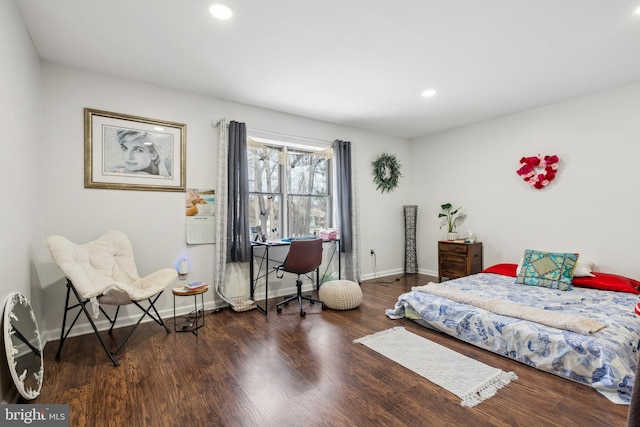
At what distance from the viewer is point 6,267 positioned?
1.93m

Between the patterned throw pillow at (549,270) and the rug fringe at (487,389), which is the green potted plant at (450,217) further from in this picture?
the rug fringe at (487,389)

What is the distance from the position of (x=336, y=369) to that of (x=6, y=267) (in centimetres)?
229

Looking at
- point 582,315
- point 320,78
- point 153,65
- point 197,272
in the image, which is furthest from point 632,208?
point 153,65

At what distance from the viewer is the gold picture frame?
9.87 ft

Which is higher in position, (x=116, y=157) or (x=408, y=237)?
(x=116, y=157)

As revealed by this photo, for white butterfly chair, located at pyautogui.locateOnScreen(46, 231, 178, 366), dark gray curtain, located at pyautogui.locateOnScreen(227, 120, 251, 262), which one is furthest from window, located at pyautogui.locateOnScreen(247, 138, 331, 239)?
white butterfly chair, located at pyautogui.locateOnScreen(46, 231, 178, 366)

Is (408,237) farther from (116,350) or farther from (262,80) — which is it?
(116,350)

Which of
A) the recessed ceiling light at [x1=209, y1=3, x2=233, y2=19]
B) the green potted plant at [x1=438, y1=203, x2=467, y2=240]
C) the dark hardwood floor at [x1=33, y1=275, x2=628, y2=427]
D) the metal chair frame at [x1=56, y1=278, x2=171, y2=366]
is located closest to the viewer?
the dark hardwood floor at [x1=33, y1=275, x2=628, y2=427]

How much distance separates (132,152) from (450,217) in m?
4.74

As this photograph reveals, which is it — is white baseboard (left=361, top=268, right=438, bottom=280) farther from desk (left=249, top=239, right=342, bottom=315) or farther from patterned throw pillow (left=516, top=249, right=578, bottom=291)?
patterned throw pillow (left=516, top=249, right=578, bottom=291)

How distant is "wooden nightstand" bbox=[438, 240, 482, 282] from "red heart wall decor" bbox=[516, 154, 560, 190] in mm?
1154


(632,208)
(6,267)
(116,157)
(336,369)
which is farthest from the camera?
(632,208)

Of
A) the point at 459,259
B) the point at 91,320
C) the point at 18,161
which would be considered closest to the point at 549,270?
the point at 459,259

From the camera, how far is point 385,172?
5379 millimetres
